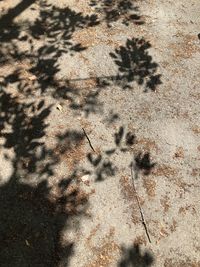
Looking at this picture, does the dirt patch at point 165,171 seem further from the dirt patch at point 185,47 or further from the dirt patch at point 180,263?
the dirt patch at point 185,47

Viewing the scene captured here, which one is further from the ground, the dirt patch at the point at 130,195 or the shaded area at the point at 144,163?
the shaded area at the point at 144,163

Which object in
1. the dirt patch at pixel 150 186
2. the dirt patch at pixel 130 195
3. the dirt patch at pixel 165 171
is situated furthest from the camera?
the dirt patch at pixel 165 171

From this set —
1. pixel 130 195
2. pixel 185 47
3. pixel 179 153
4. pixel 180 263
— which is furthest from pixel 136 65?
pixel 180 263

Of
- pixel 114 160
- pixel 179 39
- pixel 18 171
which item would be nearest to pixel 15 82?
pixel 18 171

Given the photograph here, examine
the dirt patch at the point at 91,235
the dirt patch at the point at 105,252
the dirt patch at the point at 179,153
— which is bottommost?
the dirt patch at the point at 105,252

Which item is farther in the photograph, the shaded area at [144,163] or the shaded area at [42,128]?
the shaded area at [144,163]

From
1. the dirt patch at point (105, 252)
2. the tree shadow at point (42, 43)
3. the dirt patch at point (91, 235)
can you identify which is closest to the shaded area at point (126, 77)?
the tree shadow at point (42, 43)

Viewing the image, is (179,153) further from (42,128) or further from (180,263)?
(42,128)
